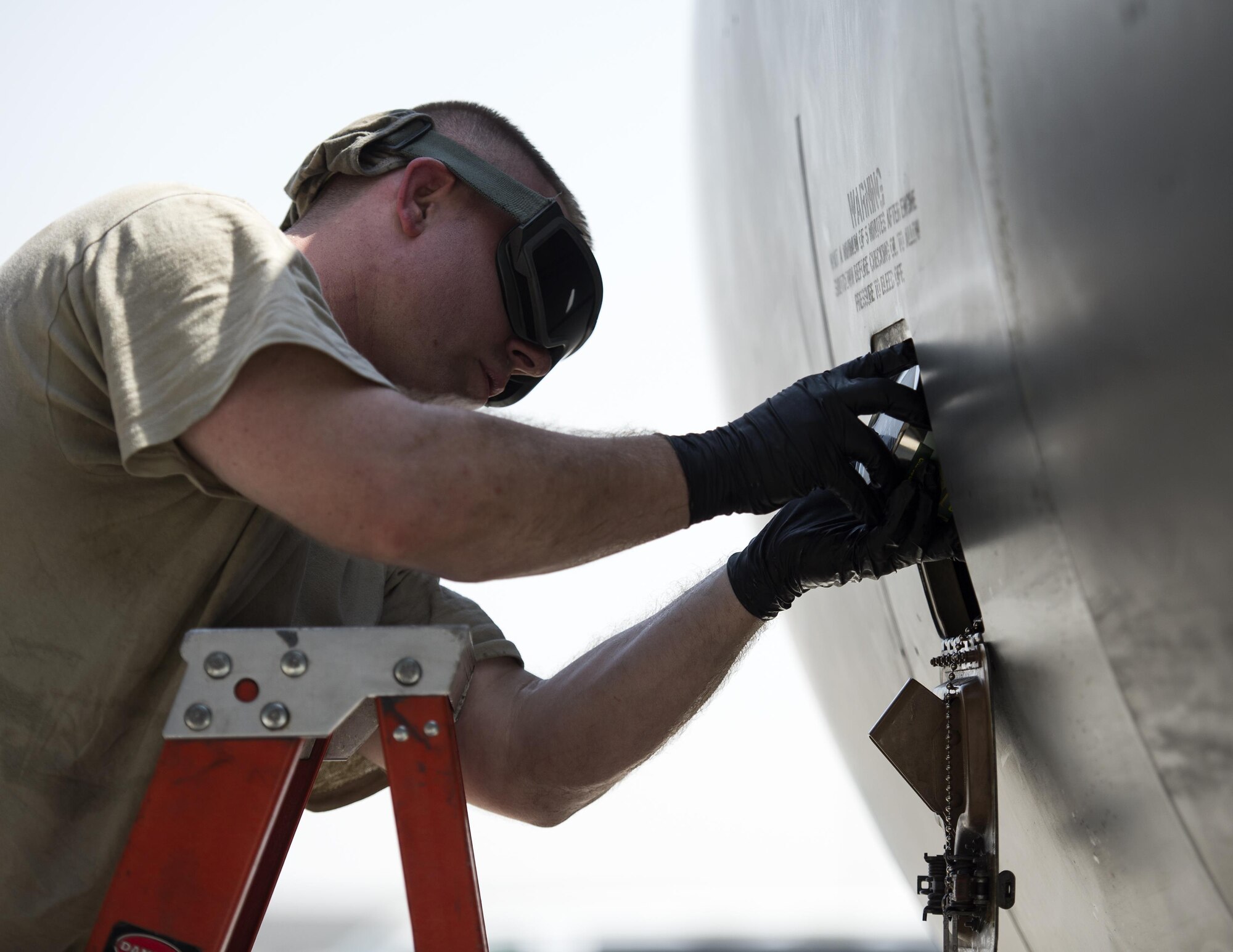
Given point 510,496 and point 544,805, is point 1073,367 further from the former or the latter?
point 544,805

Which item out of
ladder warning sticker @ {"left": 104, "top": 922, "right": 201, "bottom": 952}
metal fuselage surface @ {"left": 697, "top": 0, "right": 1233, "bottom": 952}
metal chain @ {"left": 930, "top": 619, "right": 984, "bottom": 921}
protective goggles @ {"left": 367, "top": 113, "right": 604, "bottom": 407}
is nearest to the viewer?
metal fuselage surface @ {"left": 697, "top": 0, "right": 1233, "bottom": 952}

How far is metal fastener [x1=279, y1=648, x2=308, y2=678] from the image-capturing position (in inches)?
40.4

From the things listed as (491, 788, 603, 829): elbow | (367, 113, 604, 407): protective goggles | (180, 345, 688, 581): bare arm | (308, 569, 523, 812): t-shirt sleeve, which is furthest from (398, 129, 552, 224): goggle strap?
(491, 788, 603, 829): elbow

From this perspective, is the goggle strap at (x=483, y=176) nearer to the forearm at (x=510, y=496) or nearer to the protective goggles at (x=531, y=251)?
the protective goggles at (x=531, y=251)

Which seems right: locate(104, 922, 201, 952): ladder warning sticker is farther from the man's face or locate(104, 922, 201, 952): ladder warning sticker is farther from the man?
the man's face

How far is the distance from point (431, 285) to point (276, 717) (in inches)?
27.2

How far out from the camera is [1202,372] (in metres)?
0.69

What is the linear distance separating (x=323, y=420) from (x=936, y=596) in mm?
657

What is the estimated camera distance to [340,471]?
3.31 feet

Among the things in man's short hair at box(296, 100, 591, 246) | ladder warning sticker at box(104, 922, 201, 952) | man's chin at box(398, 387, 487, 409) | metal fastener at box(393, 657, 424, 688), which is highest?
man's short hair at box(296, 100, 591, 246)

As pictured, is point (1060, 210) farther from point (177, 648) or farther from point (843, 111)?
point (177, 648)

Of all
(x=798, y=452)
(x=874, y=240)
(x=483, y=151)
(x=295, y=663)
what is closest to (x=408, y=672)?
(x=295, y=663)

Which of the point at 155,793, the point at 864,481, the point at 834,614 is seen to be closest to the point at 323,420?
the point at 155,793

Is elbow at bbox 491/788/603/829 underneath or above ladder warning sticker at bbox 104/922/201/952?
above
